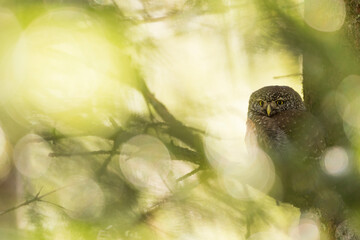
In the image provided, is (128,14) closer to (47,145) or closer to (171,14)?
(171,14)

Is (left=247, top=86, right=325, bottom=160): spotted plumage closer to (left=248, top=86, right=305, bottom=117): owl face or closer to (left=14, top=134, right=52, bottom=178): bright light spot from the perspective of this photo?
(left=248, top=86, right=305, bottom=117): owl face

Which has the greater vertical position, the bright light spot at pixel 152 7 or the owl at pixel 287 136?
the bright light spot at pixel 152 7

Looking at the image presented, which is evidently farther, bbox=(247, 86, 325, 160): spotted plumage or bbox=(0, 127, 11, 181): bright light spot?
bbox=(0, 127, 11, 181): bright light spot

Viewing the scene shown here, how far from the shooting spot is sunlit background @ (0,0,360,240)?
222 cm

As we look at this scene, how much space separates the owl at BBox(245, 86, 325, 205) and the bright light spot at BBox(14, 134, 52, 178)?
1.44 meters

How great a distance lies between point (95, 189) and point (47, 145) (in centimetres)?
59

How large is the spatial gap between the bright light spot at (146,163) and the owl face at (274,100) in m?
1.45

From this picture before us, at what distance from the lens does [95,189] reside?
2303 millimetres

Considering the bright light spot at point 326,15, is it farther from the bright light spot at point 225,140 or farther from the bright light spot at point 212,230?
the bright light spot at point 212,230

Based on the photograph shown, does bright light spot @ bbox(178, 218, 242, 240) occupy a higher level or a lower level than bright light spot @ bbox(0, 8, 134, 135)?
lower

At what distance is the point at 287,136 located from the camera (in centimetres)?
273

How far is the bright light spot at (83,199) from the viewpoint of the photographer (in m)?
2.28

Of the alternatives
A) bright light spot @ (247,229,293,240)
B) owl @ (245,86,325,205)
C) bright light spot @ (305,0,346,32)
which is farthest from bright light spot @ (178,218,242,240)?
bright light spot @ (305,0,346,32)

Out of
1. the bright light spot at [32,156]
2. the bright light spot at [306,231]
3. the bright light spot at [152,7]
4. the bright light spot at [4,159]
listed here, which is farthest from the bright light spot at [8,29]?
the bright light spot at [306,231]
